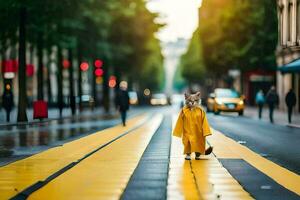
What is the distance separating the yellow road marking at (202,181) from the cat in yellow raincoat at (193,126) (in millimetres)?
286

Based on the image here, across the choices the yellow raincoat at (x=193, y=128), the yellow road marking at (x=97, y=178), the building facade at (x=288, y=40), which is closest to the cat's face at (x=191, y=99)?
the yellow raincoat at (x=193, y=128)

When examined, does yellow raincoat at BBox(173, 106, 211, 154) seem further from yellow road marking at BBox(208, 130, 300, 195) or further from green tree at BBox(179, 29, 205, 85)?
green tree at BBox(179, 29, 205, 85)

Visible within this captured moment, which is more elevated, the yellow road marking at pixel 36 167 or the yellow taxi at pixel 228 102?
the yellow taxi at pixel 228 102

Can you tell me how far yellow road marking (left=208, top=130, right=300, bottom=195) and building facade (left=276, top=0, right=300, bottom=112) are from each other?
17.1 meters

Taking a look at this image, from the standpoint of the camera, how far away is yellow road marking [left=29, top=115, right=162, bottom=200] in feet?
28.7

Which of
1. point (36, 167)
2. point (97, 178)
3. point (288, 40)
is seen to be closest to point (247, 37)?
point (288, 40)

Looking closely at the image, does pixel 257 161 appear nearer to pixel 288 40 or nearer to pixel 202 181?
pixel 202 181

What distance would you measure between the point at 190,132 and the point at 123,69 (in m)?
47.7

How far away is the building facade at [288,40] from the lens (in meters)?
39.0

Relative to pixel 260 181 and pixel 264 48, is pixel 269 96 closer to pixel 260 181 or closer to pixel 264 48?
pixel 264 48

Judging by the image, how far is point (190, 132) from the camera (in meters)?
Answer: 13.2

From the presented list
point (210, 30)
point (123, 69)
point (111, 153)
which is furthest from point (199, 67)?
point (111, 153)

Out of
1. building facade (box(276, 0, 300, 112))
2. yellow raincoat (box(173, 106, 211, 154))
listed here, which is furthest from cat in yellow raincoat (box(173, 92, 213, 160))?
building facade (box(276, 0, 300, 112))

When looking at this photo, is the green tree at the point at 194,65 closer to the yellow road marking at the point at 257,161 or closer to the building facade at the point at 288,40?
the building facade at the point at 288,40
